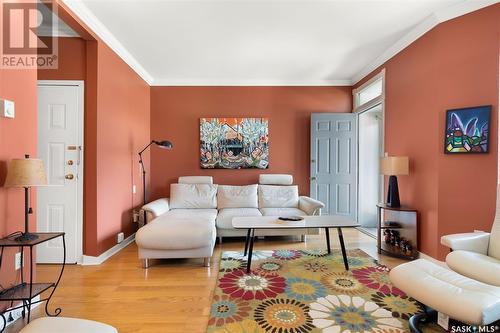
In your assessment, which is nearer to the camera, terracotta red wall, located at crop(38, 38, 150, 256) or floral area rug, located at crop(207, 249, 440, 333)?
floral area rug, located at crop(207, 249, 440, 333)

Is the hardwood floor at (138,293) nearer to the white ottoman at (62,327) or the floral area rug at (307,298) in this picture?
the floral area rug at (307,298)

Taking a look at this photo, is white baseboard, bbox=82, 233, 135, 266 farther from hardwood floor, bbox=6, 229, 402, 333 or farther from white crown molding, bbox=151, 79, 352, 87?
white crown molding, bbox=151, 79, 352, 87

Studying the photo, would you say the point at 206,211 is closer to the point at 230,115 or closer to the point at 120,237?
the point at 120,237

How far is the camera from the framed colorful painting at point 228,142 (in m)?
4.66

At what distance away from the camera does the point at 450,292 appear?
149 centimetres

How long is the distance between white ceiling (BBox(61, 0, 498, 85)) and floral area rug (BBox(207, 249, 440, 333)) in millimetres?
2729

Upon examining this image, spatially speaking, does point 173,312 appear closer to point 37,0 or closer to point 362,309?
point 362,309

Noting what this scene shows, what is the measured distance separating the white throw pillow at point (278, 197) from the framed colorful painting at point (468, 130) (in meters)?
2.21

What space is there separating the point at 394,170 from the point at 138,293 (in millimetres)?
3056

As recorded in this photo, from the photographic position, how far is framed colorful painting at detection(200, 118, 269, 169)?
4664 mm

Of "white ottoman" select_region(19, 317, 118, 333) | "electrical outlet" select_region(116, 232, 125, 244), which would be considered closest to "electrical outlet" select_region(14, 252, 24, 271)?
"white ottoman" select_region(19, 317, 118, 333)

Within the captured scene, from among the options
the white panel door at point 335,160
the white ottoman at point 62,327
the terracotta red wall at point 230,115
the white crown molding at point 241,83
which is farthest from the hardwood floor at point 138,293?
the white crown molding at point 241,83

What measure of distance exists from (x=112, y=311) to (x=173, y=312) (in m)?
0.49

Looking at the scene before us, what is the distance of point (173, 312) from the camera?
1.95m
